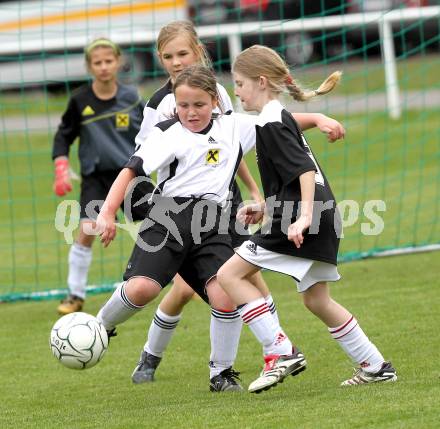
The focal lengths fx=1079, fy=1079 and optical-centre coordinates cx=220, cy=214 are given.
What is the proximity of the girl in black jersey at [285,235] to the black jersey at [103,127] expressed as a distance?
110 inches

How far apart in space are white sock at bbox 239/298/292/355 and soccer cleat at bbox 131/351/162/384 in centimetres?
99

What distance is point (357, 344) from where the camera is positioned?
4.85m

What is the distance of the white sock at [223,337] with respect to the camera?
519 cm

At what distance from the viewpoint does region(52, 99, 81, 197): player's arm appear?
7531 millimetres

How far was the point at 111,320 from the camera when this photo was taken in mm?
5336

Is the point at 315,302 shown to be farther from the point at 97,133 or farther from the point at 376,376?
the point at 97,133

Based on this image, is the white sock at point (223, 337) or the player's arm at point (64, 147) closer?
the white sock at point (223, 337)

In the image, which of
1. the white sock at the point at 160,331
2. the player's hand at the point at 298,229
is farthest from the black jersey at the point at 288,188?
the white sock at the point at 160,331

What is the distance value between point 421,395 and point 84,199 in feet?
12.3

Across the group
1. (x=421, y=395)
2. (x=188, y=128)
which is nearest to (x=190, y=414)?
(x=421, y=395)

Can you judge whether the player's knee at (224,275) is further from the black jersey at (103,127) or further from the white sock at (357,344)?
the black jersey at (103,127)

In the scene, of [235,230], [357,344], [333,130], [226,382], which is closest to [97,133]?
[235,230]

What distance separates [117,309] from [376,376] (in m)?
1.29

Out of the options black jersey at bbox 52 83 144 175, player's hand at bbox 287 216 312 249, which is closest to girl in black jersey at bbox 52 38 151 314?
black jersey at bbox 52 83 144 175
